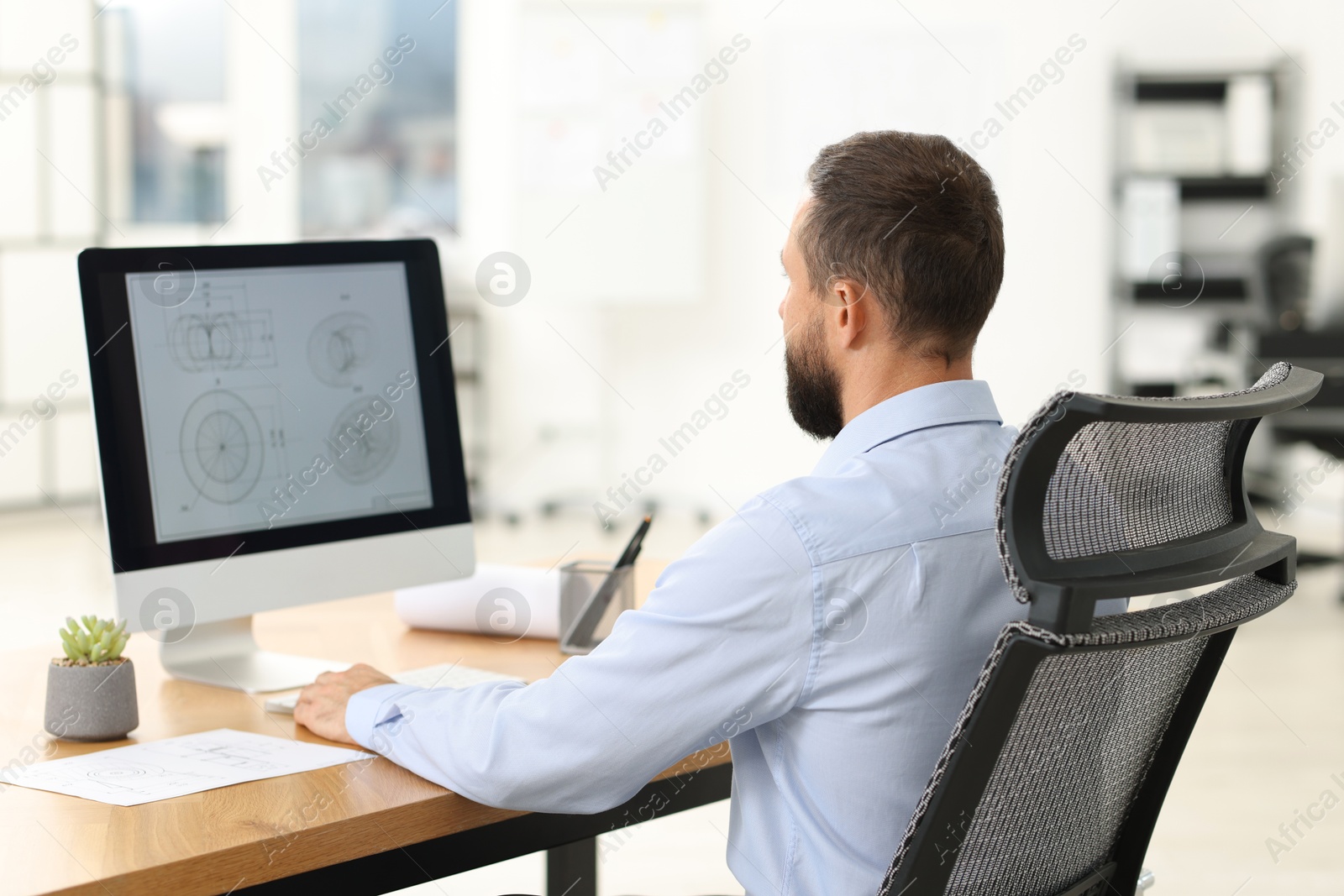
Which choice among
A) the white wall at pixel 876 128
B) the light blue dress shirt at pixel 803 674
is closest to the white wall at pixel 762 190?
the white wall at pixel 876 128

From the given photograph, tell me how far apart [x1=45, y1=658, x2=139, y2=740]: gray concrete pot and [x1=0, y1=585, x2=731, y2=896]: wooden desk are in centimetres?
2

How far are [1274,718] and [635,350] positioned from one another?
3638mm

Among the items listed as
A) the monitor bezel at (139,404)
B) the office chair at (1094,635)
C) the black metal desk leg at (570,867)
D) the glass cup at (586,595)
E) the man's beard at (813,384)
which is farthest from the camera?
the black metal desk leg at (570,867)

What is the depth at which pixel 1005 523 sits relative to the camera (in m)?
0.80

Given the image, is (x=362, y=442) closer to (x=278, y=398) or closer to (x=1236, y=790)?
(x=278, y=398)

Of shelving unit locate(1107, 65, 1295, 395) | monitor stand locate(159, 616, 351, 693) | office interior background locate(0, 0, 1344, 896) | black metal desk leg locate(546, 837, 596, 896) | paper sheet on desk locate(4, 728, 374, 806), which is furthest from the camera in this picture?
shelving unit locate(1107, 65, 1295, 395)

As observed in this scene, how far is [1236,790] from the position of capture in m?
3.18

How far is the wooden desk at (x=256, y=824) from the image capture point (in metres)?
0.98

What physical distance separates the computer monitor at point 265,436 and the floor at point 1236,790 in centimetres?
27

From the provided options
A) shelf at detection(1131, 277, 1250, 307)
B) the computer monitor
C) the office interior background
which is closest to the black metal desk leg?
the computer monitor

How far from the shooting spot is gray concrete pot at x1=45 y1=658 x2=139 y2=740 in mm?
1269

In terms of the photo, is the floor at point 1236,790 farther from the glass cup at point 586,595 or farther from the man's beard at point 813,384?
the man's beard at point 813,384

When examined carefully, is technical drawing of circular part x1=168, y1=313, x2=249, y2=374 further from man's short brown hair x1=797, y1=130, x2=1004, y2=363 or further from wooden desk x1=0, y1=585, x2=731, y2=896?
man's short brown hair x1=797, y1=130, x2=1004, y2=363

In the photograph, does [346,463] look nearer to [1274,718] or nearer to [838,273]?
[838,273]
